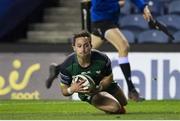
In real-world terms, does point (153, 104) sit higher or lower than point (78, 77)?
lower

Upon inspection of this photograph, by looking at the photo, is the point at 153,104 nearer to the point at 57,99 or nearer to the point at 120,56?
the point at 120,56

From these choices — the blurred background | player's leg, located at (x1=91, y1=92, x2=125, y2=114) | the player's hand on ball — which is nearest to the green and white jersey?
the player's hand on ball

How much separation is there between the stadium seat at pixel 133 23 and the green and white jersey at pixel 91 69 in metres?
6.12

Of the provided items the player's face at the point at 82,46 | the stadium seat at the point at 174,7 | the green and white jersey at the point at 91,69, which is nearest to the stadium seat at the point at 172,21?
the stadium seat at the point at 174,7

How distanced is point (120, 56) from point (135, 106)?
752 mm

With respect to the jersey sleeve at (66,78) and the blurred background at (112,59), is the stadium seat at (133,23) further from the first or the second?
the jersey sleeve at (66,78)

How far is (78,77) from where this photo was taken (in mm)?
8617

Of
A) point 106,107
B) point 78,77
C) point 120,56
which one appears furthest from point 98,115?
point 120,56

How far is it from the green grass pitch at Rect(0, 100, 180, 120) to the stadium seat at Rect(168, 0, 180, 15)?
11.6 feet

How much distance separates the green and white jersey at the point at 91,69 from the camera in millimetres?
8750

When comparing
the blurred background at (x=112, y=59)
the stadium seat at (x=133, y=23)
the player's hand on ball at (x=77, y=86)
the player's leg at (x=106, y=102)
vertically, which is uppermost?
the player's hand on ball at (x=77, y=86)

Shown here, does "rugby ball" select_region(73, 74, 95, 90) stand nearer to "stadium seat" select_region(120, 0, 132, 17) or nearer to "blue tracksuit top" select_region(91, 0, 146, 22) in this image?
"blue tracksuit top" select_region(91, 0, 146, 22)

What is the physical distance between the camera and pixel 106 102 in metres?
9.12

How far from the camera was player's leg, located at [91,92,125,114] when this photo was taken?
9.09 m
